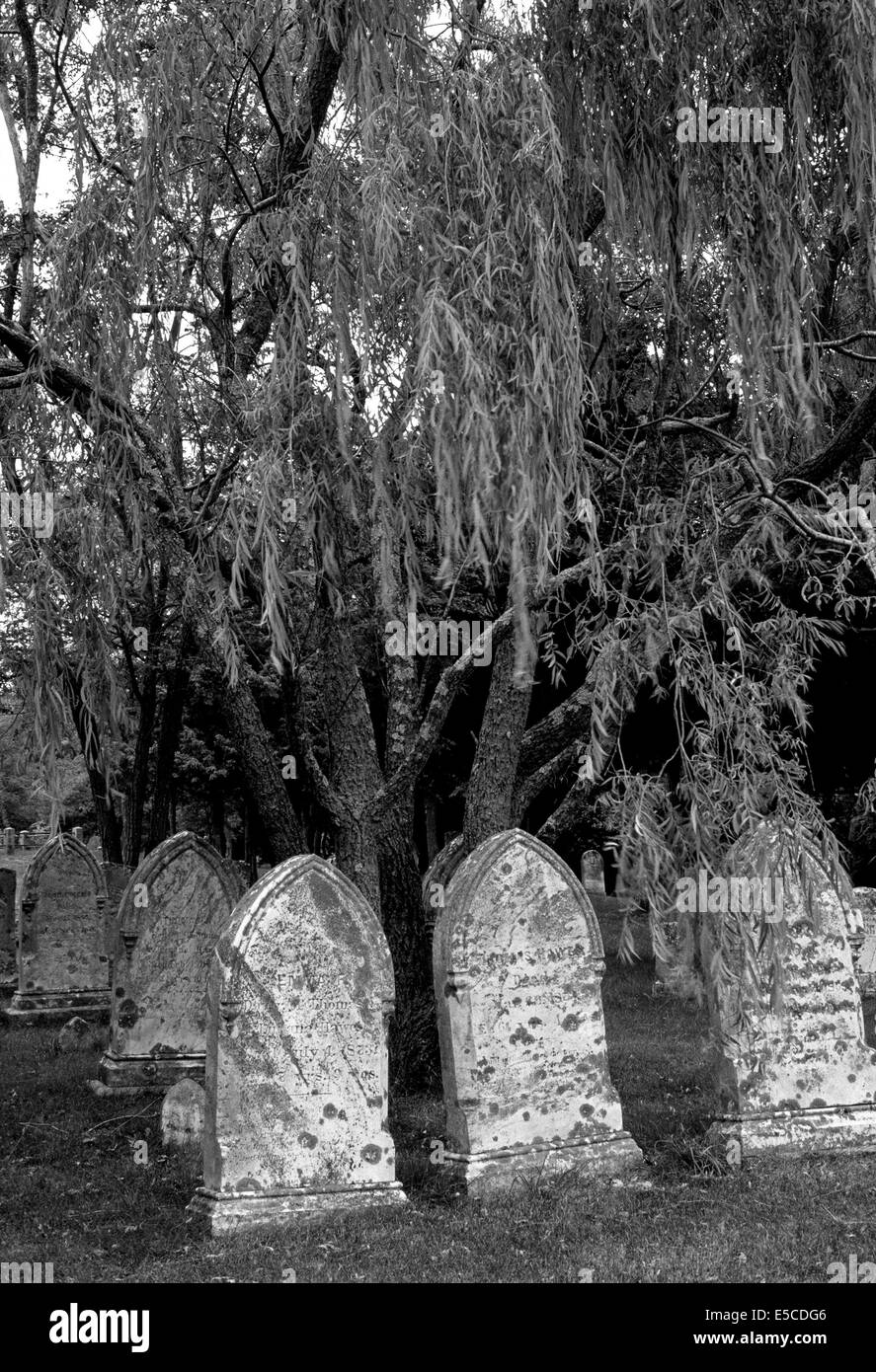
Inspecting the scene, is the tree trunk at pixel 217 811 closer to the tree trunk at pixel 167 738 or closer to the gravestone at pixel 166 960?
the tree trunk at pixel 167 738

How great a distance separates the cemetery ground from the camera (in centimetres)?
549

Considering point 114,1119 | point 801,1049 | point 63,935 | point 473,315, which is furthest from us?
point 63,935

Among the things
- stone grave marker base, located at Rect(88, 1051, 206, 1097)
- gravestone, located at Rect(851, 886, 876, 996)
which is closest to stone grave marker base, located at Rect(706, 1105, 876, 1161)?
stone grave marker base, located at Rect(88, 1051, 206, 1097)

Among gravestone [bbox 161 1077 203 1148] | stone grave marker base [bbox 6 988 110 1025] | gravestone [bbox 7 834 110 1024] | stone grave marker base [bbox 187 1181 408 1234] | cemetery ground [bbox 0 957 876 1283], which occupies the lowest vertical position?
cemetery ground [bbox 0 957 876 1283]

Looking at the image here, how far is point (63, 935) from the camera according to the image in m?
12.9

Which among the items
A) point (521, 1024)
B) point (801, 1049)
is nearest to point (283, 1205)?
point (521, 1024)

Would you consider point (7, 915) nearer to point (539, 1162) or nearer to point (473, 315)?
point (539, 1162)

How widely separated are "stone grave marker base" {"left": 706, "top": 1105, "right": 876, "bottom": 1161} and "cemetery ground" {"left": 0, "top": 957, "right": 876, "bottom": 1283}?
0.30 feet

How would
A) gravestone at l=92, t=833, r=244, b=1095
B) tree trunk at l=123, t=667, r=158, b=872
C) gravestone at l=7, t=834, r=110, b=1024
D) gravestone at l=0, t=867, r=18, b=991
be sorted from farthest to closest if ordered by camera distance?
1. tree trunk at l=123, t=667, r=158, b=872
2. gravestone at l=0, t=867, r=18, b=991
3. gravestone at l=7, t=834, r=110, b=1024
4. gravestone at l=92, t=833, r=244, b=1095

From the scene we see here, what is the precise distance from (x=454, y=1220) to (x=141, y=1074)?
3.86m

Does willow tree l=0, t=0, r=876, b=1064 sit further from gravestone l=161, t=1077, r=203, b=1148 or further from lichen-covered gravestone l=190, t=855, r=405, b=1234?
gravestone l=161, t=1077, r=203, b=1148

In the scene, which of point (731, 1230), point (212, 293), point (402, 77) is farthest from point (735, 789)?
point (212, 293)

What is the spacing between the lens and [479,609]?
12.4 meters

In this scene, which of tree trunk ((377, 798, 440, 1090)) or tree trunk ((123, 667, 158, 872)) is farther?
tree trunk ((123, 667, 158, 872))
